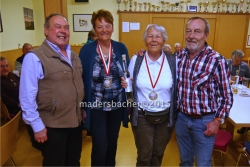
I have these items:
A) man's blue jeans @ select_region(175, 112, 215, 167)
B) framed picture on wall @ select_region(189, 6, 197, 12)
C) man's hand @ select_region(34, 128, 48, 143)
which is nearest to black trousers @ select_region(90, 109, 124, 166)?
man's hand @ select_region(34, 128, 48, 143)

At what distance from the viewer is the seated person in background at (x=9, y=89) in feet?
9.27

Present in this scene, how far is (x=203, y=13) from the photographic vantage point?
591cm

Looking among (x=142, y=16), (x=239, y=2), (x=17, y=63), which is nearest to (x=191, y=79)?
(x=17, y=63)

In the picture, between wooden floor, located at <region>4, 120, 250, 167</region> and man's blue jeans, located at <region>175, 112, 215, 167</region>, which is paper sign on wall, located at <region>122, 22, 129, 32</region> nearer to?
wooden floor, located at <region>4, 120, 250, 167</region>

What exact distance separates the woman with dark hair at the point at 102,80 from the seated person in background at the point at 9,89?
5.45ft

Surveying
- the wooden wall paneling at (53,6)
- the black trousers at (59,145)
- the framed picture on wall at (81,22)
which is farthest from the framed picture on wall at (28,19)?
the black trousers at (59,145)

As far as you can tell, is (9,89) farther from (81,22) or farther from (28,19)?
(81,22)

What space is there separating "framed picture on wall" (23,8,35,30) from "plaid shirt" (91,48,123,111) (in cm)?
386

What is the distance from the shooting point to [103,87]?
1695 mm

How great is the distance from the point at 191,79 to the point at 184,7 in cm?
513

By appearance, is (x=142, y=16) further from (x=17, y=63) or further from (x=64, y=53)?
(x=64, y=53)

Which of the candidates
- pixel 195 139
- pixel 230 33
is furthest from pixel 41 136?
pixel 230 33

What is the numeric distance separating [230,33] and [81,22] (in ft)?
14.4

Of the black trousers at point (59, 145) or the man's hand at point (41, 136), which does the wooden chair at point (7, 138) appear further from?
the man's hand at point (41, 136)
